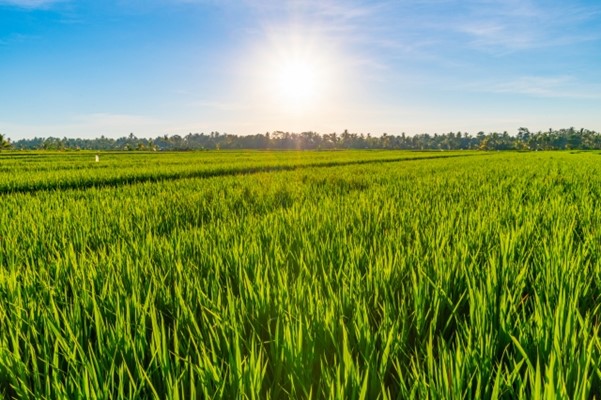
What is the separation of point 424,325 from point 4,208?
5806mm

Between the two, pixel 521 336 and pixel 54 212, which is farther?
pixel 54 212

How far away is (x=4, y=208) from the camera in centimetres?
506

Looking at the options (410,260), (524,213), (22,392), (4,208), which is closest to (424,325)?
(410,260)

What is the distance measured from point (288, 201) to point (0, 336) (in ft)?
14.4

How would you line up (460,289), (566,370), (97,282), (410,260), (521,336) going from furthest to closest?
(410,260), (97,282), (460,289), (521,336), (566,370)

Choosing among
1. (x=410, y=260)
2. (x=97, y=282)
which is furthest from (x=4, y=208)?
(x=410, y=260)

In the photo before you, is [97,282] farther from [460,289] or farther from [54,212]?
[54,212]

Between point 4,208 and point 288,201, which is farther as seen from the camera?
point 288,201

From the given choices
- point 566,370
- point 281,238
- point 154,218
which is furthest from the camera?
point 154,218

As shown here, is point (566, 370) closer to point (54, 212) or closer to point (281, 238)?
point (281, 238)

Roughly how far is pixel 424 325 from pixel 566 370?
1.57 ft

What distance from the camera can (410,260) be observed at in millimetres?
1948

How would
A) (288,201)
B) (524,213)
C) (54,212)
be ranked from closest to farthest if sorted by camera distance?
(524,213)
(54,212)
(288,201)

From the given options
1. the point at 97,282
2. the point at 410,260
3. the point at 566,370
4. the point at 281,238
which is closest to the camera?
the point at 566,370
